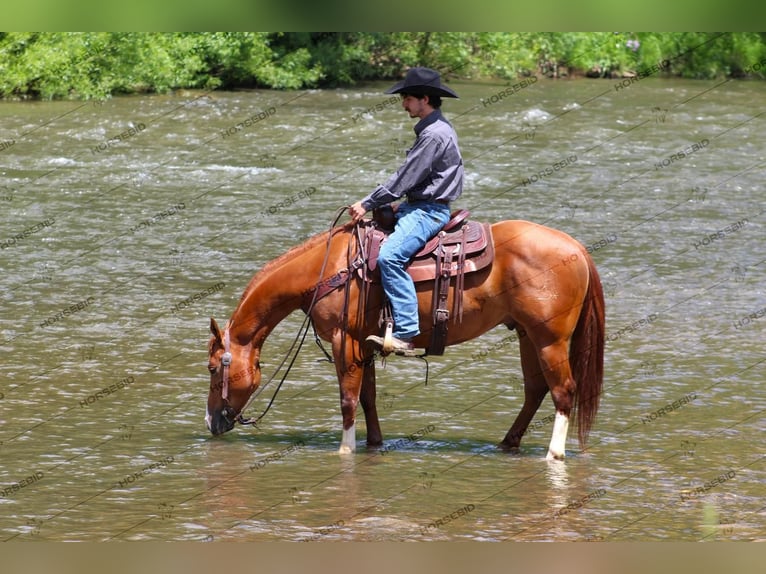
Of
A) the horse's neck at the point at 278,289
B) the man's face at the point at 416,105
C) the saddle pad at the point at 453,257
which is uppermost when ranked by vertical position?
the man's face at the point at 416,105

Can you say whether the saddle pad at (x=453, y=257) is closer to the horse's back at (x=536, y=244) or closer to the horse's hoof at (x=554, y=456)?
the horse's back at (x=536, y=244)

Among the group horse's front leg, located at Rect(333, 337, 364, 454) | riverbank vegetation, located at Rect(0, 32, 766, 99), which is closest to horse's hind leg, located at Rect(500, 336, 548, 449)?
horse's front leg, located at Rect(333, 337, 364, 454)

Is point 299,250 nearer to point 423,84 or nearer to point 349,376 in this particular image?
point 349,376

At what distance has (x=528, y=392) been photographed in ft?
31.2

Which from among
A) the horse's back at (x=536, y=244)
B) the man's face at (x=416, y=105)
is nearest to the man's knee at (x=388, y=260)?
the horse's back at (x=536, y=244)

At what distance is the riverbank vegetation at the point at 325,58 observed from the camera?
27.8 meters

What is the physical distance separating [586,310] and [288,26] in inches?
249

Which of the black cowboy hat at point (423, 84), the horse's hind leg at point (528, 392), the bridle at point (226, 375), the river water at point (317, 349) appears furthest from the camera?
the horse's hind leg at point (528, 392)

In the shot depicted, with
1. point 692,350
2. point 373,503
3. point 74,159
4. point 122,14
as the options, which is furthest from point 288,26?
point 74,159

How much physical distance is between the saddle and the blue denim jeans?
0.10 meters

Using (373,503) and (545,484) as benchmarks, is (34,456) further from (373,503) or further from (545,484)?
(545,484)

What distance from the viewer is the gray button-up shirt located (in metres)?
8.88

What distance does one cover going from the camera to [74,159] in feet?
72.9

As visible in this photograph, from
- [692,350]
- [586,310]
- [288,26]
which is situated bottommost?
[692,350]
